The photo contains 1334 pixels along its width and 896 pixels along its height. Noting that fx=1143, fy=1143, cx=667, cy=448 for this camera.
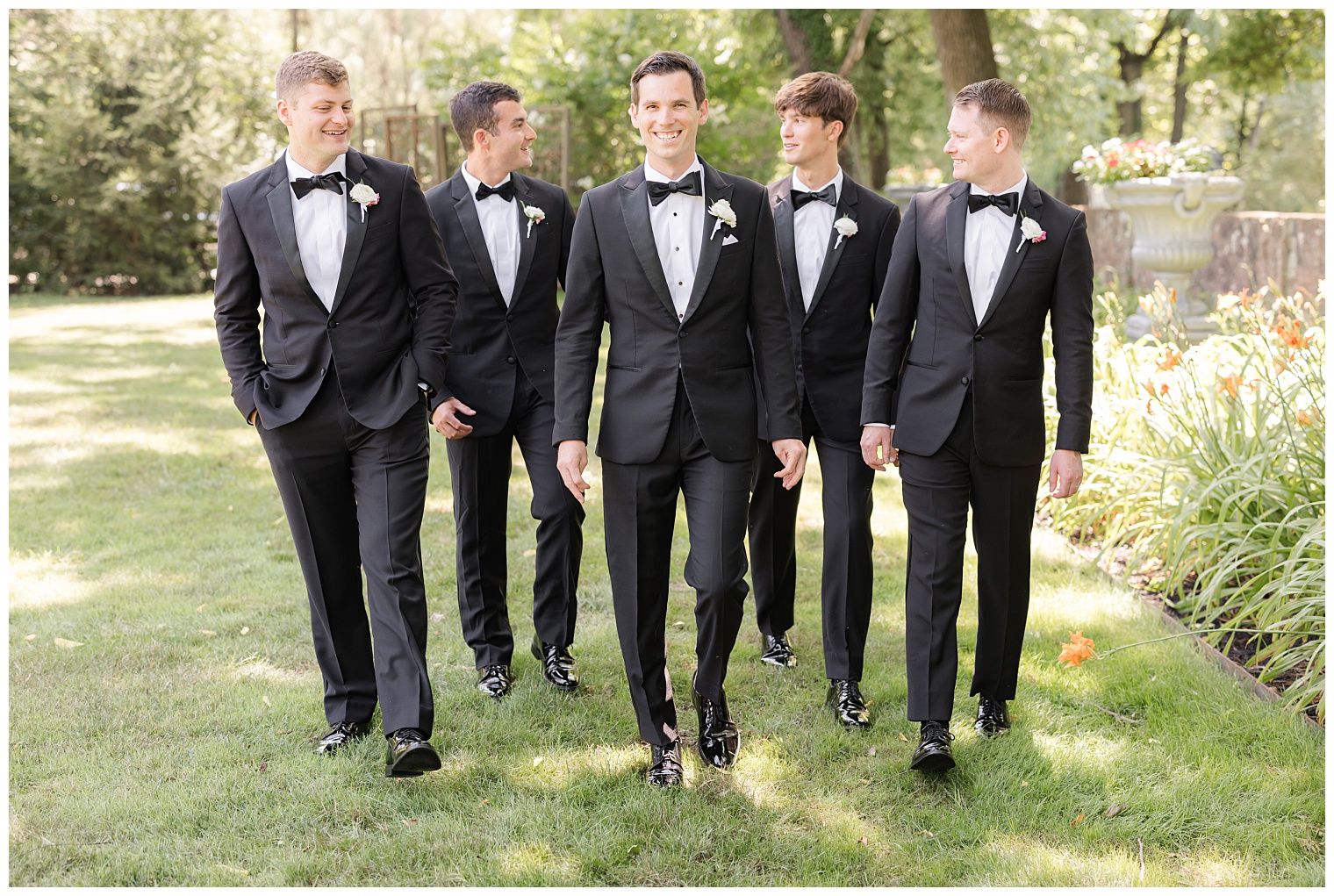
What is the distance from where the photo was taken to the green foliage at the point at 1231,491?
4.38 m

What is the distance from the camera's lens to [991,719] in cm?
398

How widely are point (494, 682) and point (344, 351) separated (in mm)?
1467

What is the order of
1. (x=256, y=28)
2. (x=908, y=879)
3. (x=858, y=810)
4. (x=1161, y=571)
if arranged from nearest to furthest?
1. (x=908, y=879)
2. (x=858, y=810)
3. (x=1161, y=571)
4. (x=256, y=28)

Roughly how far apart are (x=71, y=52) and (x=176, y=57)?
1.90 metres

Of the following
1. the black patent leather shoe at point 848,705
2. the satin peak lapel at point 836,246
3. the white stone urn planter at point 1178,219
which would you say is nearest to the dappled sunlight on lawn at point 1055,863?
the black patent leather shoe at point 848,705

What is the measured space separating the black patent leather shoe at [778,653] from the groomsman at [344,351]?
156cm

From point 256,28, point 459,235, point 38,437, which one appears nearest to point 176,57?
point 256,28

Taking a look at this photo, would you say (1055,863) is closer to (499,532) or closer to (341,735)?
(341,735)

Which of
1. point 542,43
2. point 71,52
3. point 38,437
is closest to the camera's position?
point 38,437

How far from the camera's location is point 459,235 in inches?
173

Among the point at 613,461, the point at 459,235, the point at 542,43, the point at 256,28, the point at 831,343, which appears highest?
the point at 256,28

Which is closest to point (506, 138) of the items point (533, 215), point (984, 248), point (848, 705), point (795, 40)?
point (533, 215)

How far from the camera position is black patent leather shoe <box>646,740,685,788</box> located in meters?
3.58

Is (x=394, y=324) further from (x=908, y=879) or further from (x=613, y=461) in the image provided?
(x=908, y=879)
